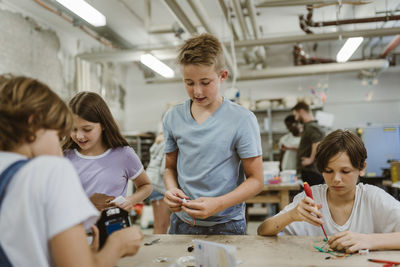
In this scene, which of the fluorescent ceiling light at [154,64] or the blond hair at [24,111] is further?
the fluorescent ceiling light at [154,64]

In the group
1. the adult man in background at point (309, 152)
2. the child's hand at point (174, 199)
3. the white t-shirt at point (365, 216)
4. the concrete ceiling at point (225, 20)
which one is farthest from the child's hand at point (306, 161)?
the child's hand at point (174, 199)

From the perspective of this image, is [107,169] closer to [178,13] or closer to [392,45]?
[178,13]

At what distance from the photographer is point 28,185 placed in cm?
61

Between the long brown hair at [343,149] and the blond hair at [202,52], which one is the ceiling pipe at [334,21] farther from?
the blond hair at [202,52]

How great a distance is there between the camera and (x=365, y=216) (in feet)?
4.40

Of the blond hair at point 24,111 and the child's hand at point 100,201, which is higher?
the blond hair at point 24,111

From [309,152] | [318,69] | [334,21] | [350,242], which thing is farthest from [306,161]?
[318,69]

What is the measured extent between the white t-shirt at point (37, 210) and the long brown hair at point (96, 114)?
→ 2.85ft

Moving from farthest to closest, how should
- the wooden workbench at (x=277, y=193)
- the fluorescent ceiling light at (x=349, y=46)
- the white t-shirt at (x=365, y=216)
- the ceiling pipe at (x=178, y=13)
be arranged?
the fluorescent ceiling light at (x=349, y=46) < the ceiling pipe at (x=178, y=13) < the wooden workbench at (x=277, y=193) < the white t-shirt at (x=365, y=216)

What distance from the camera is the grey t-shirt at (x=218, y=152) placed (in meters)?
1.33

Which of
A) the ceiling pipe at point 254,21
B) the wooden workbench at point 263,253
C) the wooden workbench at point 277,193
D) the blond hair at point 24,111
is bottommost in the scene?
the wooden workbench at point 277,193

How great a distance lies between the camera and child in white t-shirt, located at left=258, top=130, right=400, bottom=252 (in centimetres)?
112

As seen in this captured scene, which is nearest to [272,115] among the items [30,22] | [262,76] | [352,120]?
[262,76]

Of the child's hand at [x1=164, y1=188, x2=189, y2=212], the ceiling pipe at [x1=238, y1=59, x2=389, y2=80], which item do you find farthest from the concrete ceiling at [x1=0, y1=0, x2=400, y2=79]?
the child's hand at [x1=164, y1=188, x2=189, y2=212]
